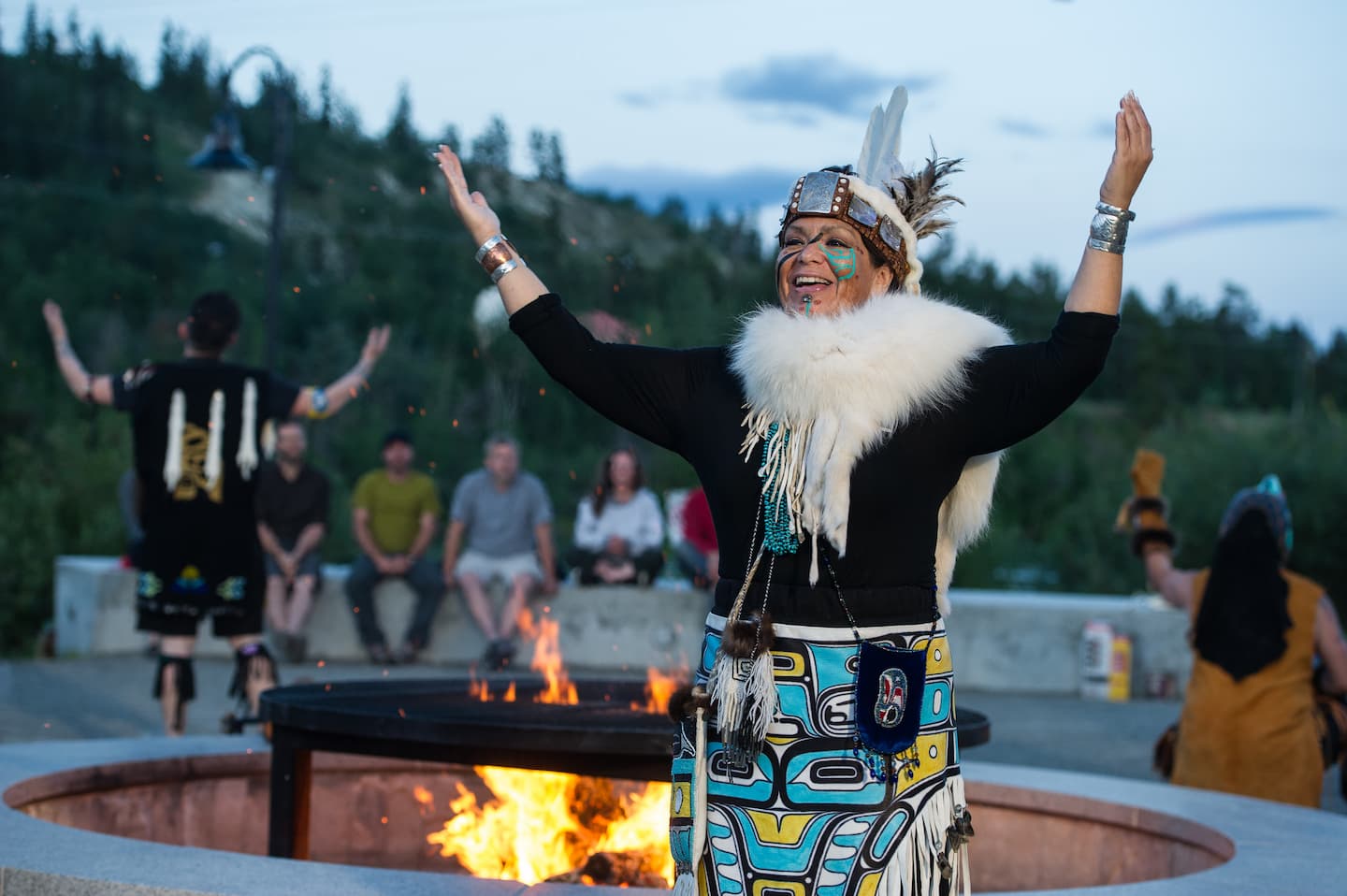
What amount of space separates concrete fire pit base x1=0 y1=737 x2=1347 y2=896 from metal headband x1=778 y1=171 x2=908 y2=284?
1.85 metres

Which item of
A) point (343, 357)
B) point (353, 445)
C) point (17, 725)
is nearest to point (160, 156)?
point (343, 357)

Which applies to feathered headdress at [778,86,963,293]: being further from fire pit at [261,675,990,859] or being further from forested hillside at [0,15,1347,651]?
forested hillside at [0,15,1347,651]

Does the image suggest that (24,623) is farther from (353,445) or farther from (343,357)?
(343,357)

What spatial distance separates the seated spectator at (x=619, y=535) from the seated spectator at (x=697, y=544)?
1.01ft

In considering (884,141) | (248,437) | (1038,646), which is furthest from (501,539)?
(884,141)

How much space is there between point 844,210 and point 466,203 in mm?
761

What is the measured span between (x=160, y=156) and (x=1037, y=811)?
7088cm

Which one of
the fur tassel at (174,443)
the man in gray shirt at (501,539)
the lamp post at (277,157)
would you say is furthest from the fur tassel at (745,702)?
the lamp post at (277,157)

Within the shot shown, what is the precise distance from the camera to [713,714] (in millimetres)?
2873

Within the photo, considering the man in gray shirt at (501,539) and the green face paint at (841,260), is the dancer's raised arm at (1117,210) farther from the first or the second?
the man in gray shirt at (501,539)

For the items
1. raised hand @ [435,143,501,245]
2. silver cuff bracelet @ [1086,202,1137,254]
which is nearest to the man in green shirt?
raised hand @ [435,143,501,245]

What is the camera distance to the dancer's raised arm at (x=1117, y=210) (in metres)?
2.70

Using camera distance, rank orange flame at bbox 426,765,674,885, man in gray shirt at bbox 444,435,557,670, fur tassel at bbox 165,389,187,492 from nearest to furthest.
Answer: orange flame at bbox 426,765,674,885, fur tassel at bbox 165,389,187,492, man in gray shirt at bbox 444,435,557,670

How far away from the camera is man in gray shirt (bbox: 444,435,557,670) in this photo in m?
12.8
